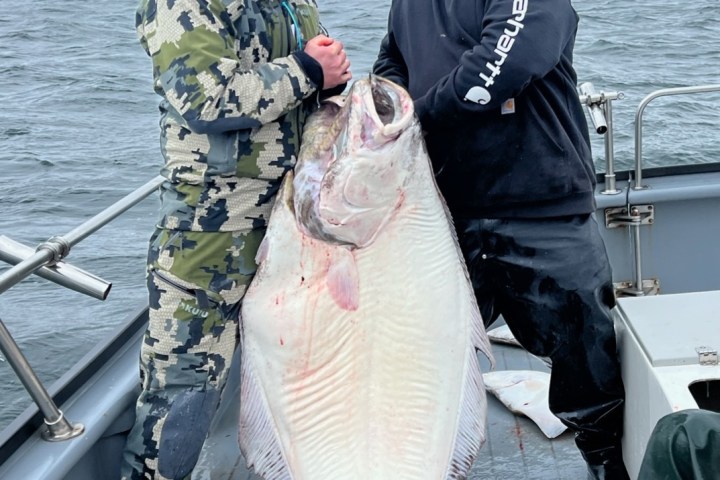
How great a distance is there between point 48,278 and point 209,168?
55 cm

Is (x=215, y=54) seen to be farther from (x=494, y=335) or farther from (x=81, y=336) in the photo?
(x=81, y=336)

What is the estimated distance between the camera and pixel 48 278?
2363 mm

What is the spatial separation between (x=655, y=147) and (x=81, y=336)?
5.40 meters

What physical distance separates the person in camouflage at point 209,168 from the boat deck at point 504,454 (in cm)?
74

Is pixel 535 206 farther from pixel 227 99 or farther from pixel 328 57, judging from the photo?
pixel 227 99

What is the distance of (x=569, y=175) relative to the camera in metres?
2.50

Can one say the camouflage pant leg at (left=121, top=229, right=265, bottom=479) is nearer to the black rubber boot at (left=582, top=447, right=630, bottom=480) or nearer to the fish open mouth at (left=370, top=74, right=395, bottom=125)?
the fish open mouth at (left=370, top=74, right=395, bottom=125)

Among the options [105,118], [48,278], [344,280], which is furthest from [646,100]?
[105,118]

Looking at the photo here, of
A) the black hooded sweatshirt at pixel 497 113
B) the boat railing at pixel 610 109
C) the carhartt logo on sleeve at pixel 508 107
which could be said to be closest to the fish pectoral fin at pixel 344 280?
the black hooded sweatshirt at pixel 497 113

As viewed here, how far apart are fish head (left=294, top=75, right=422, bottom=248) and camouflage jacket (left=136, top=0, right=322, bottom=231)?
28 cm

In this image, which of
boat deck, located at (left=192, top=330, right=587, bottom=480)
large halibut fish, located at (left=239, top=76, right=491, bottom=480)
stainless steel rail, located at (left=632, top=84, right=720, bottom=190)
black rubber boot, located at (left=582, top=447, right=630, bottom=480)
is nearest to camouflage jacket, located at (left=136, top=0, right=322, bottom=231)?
large halibut fish, located at (left=239, top=76, right=491, bottom=480)

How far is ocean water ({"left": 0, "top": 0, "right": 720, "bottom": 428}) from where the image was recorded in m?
6.71

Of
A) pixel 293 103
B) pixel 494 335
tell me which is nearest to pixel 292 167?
pixel 293 103

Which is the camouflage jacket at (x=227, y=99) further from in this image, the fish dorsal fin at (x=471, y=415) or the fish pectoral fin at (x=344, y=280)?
the fish dorsal fin at (x=471, y=415)
